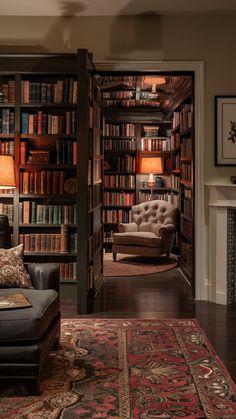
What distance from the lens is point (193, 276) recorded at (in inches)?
250

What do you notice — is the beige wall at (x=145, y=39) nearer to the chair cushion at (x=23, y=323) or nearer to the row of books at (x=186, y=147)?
the row of books at (x=186, y=147)

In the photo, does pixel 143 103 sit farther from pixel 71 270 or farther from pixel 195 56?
pixel 71 270

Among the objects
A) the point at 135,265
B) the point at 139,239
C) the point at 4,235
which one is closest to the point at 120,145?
the point at 139,239

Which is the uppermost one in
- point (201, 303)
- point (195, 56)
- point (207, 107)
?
point (195, 56)

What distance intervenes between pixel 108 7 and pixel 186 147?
2233 mm

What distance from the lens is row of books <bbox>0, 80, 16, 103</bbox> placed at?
19.4ft

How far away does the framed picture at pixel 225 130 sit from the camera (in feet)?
20.2

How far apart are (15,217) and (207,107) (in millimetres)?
2316

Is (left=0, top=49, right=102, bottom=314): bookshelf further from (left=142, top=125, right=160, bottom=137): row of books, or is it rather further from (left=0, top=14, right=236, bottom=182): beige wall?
(left=142, top=125, right=160, bottom=137): row of books

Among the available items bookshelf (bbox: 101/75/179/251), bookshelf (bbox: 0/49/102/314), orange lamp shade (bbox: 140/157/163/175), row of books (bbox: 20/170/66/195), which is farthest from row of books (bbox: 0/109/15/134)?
bookshelf (bbox: 101/75/179/251)

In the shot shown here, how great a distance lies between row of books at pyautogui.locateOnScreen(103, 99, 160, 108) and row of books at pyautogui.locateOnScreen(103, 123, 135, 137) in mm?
328

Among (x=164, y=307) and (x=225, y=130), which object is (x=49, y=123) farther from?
(x=164, y=307)

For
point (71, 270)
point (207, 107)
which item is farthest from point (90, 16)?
point (71, 270)

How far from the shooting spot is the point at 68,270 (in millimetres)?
5992
